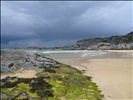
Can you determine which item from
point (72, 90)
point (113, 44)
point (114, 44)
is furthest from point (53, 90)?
point (114, 44)

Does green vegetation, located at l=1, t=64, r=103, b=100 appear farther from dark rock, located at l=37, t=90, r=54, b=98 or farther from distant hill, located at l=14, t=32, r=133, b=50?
distant hill, located at l=14, t=32, r=133, b=50

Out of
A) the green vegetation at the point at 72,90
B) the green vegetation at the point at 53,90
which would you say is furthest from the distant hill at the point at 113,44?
the green vegetation at the point at 53,90

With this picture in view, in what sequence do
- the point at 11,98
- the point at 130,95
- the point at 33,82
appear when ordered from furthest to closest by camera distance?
the point at 33,82 < the point at 130,95 < the point at 11,98

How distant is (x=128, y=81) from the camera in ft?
56.5

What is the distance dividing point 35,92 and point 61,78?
4.19m

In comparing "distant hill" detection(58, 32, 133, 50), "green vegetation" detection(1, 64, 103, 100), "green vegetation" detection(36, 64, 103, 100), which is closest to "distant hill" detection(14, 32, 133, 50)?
"distant hill" detection(58, 32, 133, 50)

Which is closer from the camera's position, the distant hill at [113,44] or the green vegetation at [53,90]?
the green vegetation at [53,90]

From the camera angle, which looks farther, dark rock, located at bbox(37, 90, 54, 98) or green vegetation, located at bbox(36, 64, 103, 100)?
dark rock, located at bbox(37, 90, 54, 98)

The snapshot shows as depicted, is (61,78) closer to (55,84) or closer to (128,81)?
(55,84)

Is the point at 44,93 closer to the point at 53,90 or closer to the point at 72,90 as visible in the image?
the point at 53,90

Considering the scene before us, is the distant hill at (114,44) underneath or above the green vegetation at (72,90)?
above

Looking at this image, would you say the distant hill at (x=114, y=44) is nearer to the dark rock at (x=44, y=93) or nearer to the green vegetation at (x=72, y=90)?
the green vegetation at (x=72, y=90)

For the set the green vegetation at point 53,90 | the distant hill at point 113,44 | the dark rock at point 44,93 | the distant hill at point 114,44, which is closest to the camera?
the green vegetation at point 53,90

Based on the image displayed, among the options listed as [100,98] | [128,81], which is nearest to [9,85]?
[100,98]
